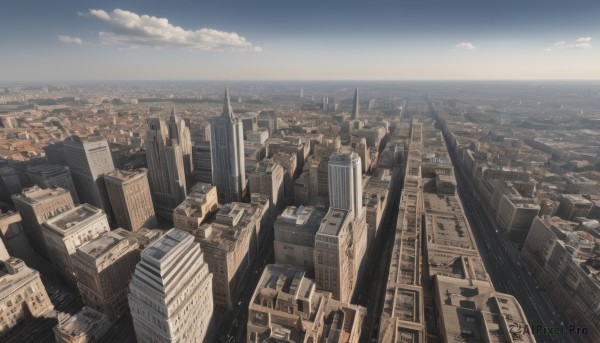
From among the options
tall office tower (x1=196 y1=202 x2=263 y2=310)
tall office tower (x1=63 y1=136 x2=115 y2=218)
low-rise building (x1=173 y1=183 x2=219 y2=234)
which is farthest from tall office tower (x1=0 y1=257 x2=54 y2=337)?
tall office tower (x1=63 y1=136 x2=115 y2=218)

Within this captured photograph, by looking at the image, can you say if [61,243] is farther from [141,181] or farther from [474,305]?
[474,305]

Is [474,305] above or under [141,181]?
under

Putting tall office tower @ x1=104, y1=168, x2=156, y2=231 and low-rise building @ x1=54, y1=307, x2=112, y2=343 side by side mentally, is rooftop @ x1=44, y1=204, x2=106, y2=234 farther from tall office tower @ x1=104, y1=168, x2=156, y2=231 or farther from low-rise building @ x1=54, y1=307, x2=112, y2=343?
low-rise building @ x1=54, y1=307, x2=112, y2=343

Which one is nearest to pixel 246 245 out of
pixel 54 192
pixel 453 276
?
pixel 453 276

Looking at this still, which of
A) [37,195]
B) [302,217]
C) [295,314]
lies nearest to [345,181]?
[302,217]

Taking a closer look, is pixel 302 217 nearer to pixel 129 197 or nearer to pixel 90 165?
pixel 129 197

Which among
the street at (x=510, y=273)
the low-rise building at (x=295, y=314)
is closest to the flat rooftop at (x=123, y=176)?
the low-rise building at (x=295, y=314)
